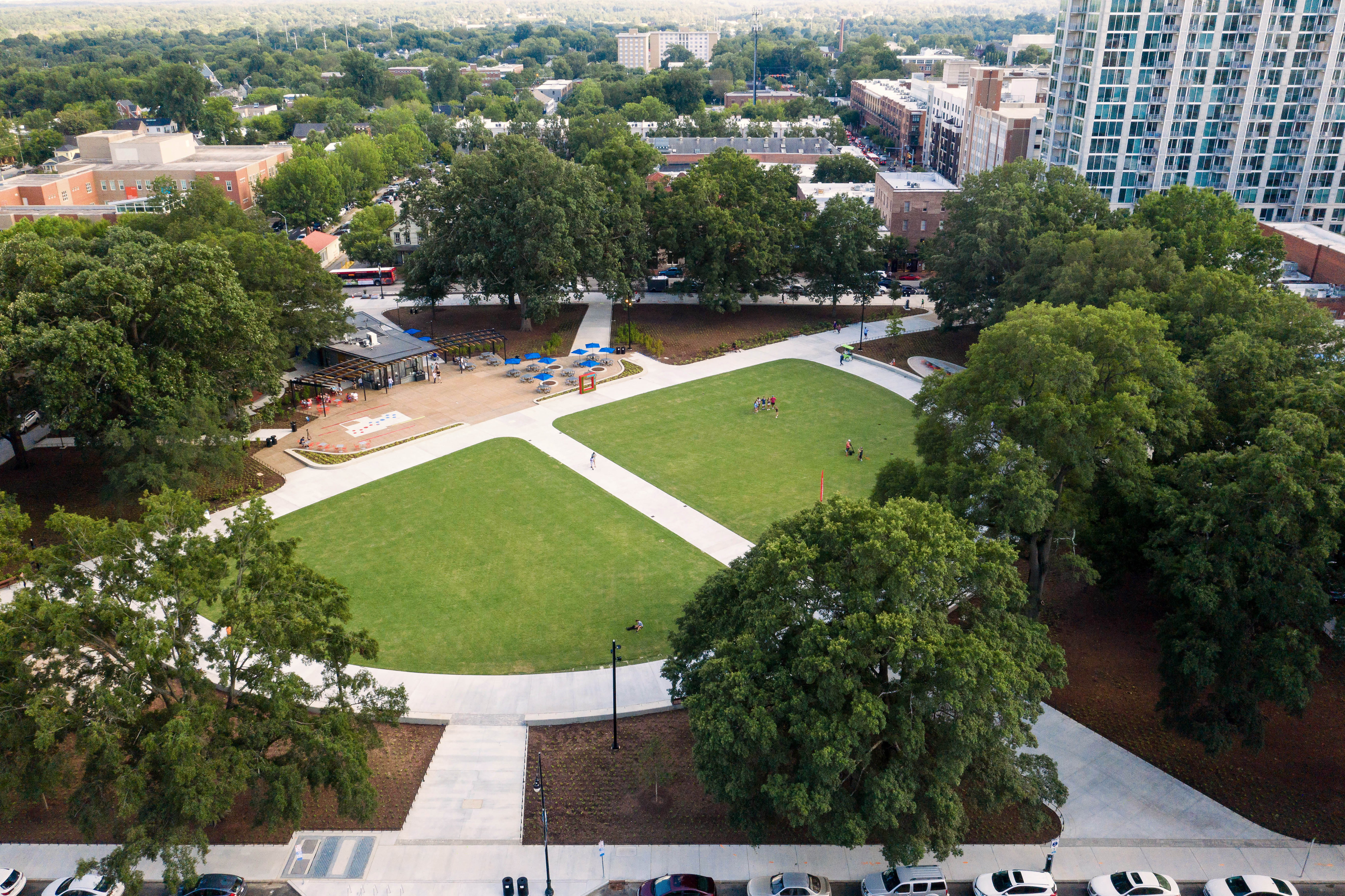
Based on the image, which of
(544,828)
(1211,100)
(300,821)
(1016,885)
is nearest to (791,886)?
(1016,885)

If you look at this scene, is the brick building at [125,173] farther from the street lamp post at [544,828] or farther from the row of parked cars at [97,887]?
the street lamp post at [544,828]

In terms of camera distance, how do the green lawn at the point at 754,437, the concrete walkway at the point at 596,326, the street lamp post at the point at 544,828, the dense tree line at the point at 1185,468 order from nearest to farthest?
the street lamp post at the point at 544,828, the dense tree line at the point at 1185,468, the green lawn at the point at 754,437, the concrete walkway at the point at 596,326

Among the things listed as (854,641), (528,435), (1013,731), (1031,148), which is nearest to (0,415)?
(528,435)

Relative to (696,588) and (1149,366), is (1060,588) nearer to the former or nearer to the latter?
(1149,366)

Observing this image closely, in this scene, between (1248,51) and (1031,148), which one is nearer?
(1248,51)

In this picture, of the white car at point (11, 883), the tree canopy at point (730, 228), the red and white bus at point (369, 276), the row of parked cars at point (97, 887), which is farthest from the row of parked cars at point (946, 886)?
the red and white bus at point (369, 276)

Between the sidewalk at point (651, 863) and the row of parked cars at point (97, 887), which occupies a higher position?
the row of parked cars at point (97, 887)
